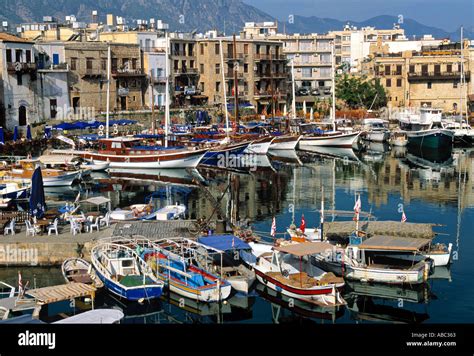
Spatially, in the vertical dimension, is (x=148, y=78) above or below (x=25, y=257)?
above

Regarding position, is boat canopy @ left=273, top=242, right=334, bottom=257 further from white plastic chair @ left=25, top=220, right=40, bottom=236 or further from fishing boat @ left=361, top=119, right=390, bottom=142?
fishing boat @ left=361, top=119, right=390, bottom=142

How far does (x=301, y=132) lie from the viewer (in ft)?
203

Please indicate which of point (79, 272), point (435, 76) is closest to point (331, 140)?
point (435, 76)

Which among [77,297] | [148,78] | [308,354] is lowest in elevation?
[77,297]

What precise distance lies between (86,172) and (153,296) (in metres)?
26.1

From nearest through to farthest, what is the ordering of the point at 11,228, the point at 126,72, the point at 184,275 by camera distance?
the point at 184,275 < the point at 11,228 < the point at 126,72

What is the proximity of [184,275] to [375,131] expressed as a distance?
4734 cm

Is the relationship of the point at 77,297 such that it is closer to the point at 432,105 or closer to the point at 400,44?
the point at 432,105

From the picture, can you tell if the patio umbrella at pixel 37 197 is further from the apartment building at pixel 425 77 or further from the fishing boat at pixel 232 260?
the apartment building at pixel 425 77

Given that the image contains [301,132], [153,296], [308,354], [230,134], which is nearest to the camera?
[308,354]

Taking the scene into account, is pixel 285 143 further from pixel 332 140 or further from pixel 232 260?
pixel 232 260

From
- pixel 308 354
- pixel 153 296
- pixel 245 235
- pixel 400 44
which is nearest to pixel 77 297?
pixel 153 296

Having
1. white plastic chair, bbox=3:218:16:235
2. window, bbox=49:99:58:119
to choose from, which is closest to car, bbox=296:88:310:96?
window, bbox=49:99:58:119

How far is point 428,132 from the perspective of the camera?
58.6 meters
